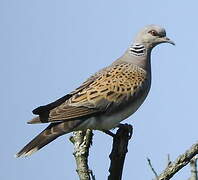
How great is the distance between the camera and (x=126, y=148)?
522cm

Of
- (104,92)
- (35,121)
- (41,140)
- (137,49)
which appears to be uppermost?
(137,49)

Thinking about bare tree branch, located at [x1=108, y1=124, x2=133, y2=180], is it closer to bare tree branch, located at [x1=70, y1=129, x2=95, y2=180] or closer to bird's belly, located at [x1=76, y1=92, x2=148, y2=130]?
bare tree branch, located at [x1=70, y1=129, x2=95, y2=180]

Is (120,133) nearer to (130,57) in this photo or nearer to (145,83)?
(145,83)

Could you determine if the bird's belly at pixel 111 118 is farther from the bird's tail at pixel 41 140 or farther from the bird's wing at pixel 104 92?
the bird's tail at pixel 41 140

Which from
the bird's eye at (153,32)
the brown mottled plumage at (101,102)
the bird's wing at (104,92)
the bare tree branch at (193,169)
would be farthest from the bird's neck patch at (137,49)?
the bare tree branch at (193,169)

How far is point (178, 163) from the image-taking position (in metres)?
4.49

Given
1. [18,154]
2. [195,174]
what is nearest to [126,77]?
[18,154]

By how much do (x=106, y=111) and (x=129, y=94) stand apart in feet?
1.40

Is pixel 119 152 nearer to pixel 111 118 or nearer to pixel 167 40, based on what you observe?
pixel 111 118

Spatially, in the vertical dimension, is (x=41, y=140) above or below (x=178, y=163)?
above

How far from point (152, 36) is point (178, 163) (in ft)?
12.0

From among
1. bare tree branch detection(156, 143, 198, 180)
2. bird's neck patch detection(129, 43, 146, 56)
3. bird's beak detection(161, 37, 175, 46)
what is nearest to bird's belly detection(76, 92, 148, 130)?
bird's neck patch detection(129, 43, 146, 56)

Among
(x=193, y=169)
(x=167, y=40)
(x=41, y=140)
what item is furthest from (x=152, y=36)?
(x=193, y=169)

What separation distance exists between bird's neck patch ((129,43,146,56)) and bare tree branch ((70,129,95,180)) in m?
1.99
